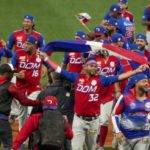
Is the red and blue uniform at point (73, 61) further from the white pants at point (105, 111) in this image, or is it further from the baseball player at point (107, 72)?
the white pants at point (105, 111)

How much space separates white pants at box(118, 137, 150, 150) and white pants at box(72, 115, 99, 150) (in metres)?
0.97

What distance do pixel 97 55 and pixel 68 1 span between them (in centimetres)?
881

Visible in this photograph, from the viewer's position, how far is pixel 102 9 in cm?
2145

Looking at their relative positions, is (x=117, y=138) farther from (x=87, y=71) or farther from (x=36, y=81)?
(x=36, y=81)

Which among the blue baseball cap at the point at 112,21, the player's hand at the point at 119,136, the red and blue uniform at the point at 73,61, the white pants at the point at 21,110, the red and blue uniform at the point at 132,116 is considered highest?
the blue baseball cap at the point at 112,21

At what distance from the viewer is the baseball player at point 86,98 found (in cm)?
1166

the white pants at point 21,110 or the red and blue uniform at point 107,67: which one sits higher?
the red and blue uniform at point 107,67

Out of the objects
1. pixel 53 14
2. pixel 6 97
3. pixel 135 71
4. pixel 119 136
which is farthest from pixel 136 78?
pixel 53 14

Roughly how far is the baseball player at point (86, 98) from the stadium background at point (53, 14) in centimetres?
840

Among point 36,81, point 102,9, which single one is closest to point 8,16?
point 102,9

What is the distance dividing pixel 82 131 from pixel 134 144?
3.83 ft

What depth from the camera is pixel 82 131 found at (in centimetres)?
1179

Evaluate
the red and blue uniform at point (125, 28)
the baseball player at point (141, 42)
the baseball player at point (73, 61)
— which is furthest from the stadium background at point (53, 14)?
the baseball player at point (141, 42)

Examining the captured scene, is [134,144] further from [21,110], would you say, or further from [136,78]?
[21,110]
